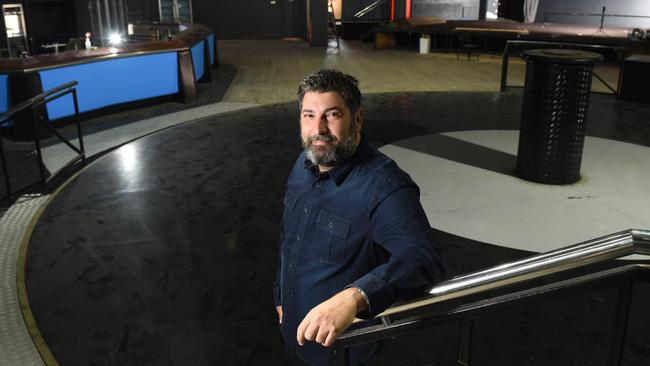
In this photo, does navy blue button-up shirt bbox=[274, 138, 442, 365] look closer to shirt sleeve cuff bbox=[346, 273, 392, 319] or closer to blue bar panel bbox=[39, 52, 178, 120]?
shirt sleeve cuff bbox=[346, 273, 392, 319]

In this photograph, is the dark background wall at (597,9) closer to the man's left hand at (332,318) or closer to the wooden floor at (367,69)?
the wooden floor at (367,69)

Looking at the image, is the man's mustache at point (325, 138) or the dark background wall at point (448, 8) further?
the dark background wall at point (448, 8)

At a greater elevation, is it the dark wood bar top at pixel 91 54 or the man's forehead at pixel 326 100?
the man's forehead at pixel 326 100

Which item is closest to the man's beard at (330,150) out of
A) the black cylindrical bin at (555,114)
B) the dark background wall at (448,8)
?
the black cylindrical bin at (555,114)

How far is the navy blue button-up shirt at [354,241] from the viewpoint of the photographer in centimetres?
156

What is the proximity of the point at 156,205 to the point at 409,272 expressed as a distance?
3.78 metres

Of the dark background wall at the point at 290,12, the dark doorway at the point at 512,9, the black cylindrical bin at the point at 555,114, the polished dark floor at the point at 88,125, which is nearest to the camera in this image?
the black cylindrical bin at the point at 555,114

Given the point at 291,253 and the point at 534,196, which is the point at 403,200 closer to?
the point at 291,253

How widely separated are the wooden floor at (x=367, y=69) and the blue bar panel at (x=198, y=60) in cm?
64

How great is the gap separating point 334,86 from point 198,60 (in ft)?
30.1

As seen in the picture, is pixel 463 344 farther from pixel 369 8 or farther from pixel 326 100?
pixel 369 8

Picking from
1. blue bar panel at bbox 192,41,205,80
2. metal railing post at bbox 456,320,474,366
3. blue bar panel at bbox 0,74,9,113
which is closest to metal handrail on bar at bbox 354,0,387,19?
blue bar panel at bbox 192,41,205,80

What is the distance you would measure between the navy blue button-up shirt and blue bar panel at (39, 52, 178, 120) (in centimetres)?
639

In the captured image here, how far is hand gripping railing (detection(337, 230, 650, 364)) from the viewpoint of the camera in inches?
63.2
